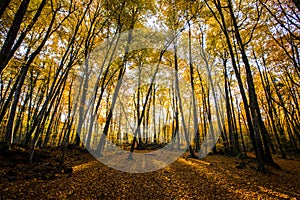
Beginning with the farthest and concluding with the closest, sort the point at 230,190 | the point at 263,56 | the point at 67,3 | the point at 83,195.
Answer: the point at 263,56
the point at 67,3
the point at 230,190
the point at 83,195

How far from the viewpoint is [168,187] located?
5.20 metres

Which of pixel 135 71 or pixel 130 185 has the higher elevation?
pixel 135 71

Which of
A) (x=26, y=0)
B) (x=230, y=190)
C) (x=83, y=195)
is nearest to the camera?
(x=26, y=0)

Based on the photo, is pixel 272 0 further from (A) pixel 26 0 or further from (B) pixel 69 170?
(B) pixel 69 170

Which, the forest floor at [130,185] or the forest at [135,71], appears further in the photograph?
the forest at [135,71]

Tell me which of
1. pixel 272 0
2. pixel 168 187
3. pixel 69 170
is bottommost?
pixel 168 187

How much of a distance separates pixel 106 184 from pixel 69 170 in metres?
2.02

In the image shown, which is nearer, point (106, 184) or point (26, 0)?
point (26, 0)

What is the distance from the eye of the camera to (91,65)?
576 inches

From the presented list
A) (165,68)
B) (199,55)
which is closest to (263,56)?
(199,55)

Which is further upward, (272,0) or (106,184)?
(272,0)

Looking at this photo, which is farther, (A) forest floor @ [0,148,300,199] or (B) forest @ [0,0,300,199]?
(B) forest @ [0,0,300,199]

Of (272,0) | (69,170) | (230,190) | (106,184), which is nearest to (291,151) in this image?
(272,0)

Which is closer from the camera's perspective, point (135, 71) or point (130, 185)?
point (130, 185)
